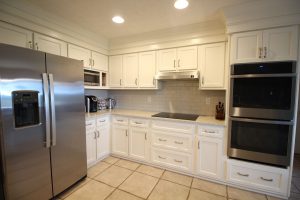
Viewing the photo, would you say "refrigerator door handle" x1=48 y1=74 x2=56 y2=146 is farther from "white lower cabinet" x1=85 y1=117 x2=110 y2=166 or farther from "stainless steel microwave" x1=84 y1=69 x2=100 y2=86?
"stainless steel microwave" x1=84 y1=69 x2=100 y2=86

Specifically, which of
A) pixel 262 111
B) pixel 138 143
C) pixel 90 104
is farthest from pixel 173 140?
pixel 90 104

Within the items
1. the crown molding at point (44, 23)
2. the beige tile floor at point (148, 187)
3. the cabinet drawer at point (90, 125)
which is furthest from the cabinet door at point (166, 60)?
the beige tile floor at point (148, 187)

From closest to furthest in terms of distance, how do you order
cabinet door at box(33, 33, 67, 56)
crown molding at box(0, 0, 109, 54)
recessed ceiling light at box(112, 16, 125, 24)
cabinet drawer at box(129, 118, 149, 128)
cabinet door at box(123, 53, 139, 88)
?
crown molding at box(0, 0, 109, 54), cabinet door at box(33, 33, 67, 56), recessed ceiling light at box(112, 16, 125, 24), cabinet drawer at box(129, 118, 149, 128), cabinet door at box(123, 53, 139, 88)

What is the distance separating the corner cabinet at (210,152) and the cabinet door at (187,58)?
1.09 metres

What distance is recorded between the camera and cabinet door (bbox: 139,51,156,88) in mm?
2963

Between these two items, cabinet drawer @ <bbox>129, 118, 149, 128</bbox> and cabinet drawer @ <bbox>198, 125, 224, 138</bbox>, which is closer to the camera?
cabinet drawer @ <bbox>198, 125, 224, 138</bbox>

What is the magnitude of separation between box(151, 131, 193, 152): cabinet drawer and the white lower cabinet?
3.20 ft

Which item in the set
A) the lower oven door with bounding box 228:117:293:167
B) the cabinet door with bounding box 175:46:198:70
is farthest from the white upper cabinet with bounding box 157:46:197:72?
the lower oven door with bounding box 228:117:293:167

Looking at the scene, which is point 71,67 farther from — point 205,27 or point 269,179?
point 269,179

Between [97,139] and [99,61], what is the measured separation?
1606mm

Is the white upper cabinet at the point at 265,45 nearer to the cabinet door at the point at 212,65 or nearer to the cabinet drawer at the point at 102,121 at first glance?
the cabinet door at the point at 212,65

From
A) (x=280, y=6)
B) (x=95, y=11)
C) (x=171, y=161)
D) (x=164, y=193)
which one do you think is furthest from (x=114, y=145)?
(x=280, y=6)

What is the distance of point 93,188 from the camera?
6.95ft

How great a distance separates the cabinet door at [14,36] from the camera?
1.73 metres
